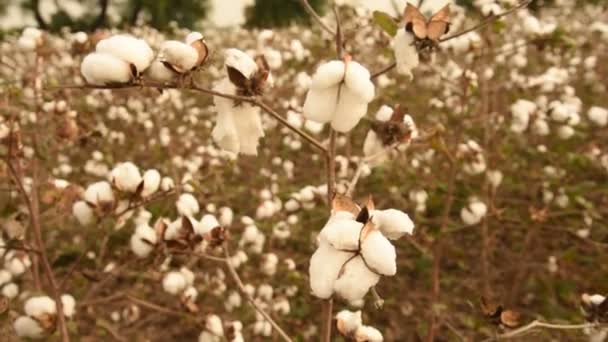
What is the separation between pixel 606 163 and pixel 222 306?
5.73ft

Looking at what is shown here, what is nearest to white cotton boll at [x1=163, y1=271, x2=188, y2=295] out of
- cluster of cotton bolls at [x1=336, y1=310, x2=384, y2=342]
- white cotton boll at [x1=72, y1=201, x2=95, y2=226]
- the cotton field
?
the cotton field

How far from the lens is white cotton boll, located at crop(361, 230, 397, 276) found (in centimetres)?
63

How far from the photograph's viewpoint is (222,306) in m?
2.63

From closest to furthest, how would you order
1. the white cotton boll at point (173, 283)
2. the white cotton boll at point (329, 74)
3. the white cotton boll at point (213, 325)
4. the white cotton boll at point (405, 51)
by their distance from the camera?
the white cotton boll at point (329, 74) → the white cotton boll at point (405, 51) → the white cotton boll at point (213, 325) → the white cotton boll at point (173, 283)

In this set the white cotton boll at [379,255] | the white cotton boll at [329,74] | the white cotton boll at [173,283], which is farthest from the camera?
the white cotton boll at [173,283]

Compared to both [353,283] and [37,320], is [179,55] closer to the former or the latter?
[353,283]

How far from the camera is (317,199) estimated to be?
181 centimetres

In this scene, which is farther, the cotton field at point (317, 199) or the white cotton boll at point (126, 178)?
the white cotton boll at point (126, 178)

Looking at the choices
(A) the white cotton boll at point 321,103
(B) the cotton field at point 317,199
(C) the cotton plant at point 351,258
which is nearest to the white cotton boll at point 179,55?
(B) the cotton field at point 317,199

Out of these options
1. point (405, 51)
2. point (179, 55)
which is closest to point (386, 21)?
point (405, 51)

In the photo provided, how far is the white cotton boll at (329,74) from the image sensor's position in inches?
29.5

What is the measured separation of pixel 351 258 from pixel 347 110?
0.22m

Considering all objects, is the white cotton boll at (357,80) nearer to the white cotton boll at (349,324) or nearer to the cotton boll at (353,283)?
the cotton boll at (353,283)

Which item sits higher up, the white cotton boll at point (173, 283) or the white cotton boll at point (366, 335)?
the white cotton boll at point (366, 335)
